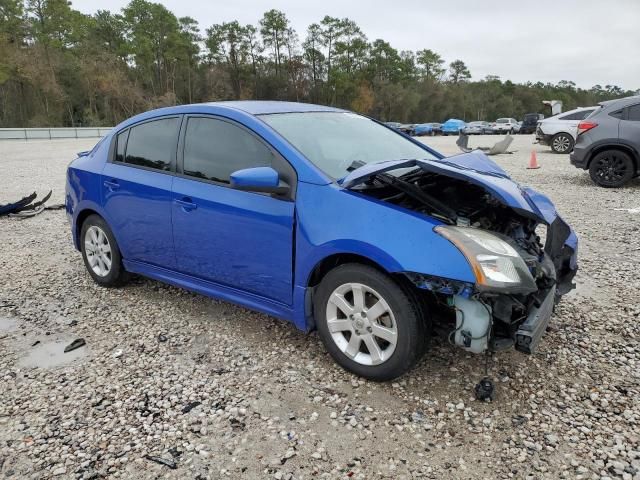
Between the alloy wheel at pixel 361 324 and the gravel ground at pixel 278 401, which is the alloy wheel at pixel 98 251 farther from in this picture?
the alloy wheel at pixel 361 324

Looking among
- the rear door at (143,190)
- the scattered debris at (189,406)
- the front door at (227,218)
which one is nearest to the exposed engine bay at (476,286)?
the front door at (227,218)

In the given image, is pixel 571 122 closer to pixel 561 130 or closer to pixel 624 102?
pixel 561 130

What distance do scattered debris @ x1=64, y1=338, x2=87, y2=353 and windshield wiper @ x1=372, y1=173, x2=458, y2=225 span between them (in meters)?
2.40

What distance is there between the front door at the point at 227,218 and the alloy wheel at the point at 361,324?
14.6 inches

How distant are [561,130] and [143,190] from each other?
15.8m

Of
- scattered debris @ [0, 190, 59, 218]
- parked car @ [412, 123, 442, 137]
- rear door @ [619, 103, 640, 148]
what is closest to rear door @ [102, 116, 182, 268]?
scattered debris @ [0, 190, 59, 218]

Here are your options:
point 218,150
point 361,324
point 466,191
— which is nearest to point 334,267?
point 361,324

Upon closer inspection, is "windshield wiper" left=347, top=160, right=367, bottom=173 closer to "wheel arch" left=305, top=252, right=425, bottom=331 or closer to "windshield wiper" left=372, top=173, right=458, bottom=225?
"windshield wiper" left=372, top=173, right=458, bottom=225

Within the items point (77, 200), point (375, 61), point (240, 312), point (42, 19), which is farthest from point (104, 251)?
point (375, 61)

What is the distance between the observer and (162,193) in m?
3.68

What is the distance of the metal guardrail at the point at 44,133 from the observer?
30844 millimetres

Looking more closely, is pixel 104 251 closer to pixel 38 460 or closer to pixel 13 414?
pixel 13 414

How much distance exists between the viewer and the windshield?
10.5 feet

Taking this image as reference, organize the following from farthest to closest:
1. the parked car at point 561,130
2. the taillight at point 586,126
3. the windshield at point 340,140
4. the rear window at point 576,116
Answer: the parked car at point 561,130
the rear window at point 576,116
the taillight at point 586,126
the windshield at point 340,140
